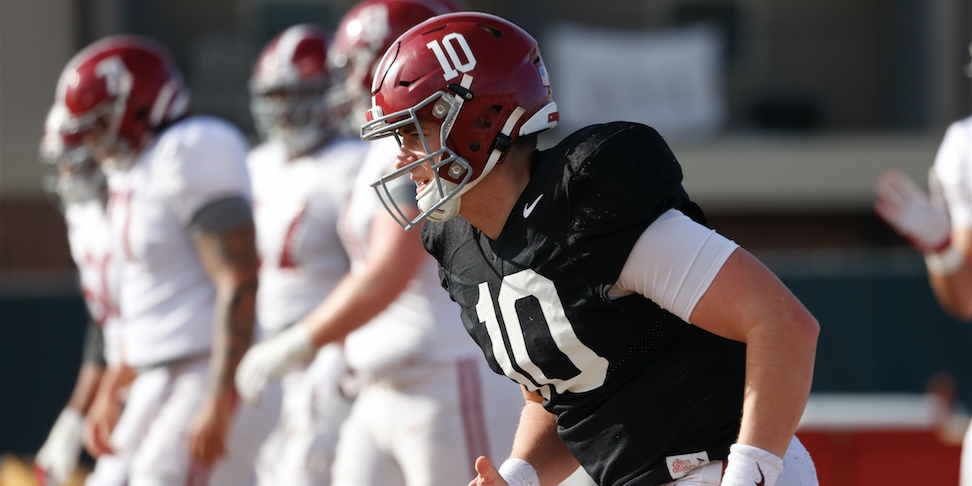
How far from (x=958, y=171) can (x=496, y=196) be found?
214 centimetres

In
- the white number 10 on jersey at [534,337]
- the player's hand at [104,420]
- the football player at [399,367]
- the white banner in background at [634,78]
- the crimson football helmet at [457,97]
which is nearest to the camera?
the white number 10 on jersey at [534,337]

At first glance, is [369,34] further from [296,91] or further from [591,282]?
[591,282]

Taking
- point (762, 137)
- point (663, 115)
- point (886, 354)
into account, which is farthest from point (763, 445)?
point (762, 137)

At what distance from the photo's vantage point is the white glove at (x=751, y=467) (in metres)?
1.70

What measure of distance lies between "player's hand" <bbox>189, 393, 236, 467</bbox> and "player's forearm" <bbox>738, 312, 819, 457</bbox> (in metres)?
2.21

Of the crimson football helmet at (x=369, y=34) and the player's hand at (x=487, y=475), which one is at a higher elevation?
the crimson football helmet at (x=369, y=34)

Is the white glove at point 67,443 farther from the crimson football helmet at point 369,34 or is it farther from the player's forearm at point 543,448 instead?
the player's forearm at point 543,448

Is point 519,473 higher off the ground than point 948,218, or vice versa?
point 519,473

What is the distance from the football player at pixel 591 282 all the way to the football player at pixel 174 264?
1.60 metres

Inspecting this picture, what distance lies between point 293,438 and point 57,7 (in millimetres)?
9099

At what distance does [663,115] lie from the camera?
1232cm

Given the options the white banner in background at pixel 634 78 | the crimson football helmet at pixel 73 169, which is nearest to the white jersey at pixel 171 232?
the crimson football helmet at pixel 73 169

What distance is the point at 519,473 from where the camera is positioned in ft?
6.97

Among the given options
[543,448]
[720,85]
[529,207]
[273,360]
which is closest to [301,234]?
[273,360]
